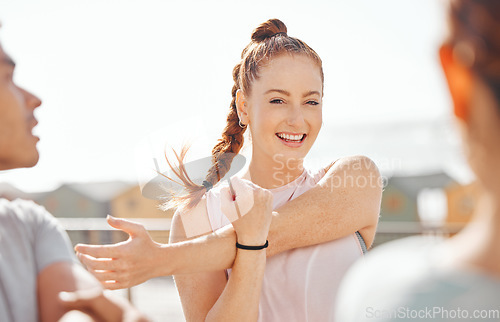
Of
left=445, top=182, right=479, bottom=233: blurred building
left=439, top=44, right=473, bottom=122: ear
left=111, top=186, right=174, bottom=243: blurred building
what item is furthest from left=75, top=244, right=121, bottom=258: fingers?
left=111, top=186, right=174, bottom=243: blurred building

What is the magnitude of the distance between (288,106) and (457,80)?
1.32 meters

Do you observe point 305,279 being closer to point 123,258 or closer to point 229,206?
point 229,206

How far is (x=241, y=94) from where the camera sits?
213 cm

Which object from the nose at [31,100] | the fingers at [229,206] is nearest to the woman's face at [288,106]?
the fingers at [229,206]

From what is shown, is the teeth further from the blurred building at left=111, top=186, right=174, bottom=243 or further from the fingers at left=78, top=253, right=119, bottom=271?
the blurred building at left=111, top=186, right=174, bottom=243

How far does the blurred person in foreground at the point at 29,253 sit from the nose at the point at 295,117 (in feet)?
3.65

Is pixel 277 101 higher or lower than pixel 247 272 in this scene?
higher

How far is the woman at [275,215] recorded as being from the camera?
61.1 inches

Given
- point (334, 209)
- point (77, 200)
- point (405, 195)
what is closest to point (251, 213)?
point (334, 209)

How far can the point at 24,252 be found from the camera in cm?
90

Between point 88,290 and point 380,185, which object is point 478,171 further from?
point 380,185

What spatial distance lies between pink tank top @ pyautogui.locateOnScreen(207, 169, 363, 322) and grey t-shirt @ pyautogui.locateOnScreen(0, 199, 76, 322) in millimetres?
942

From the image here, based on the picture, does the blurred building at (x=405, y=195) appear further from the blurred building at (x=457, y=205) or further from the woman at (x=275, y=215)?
the woman at (x=275, y=215)

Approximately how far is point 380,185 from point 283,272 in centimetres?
47
